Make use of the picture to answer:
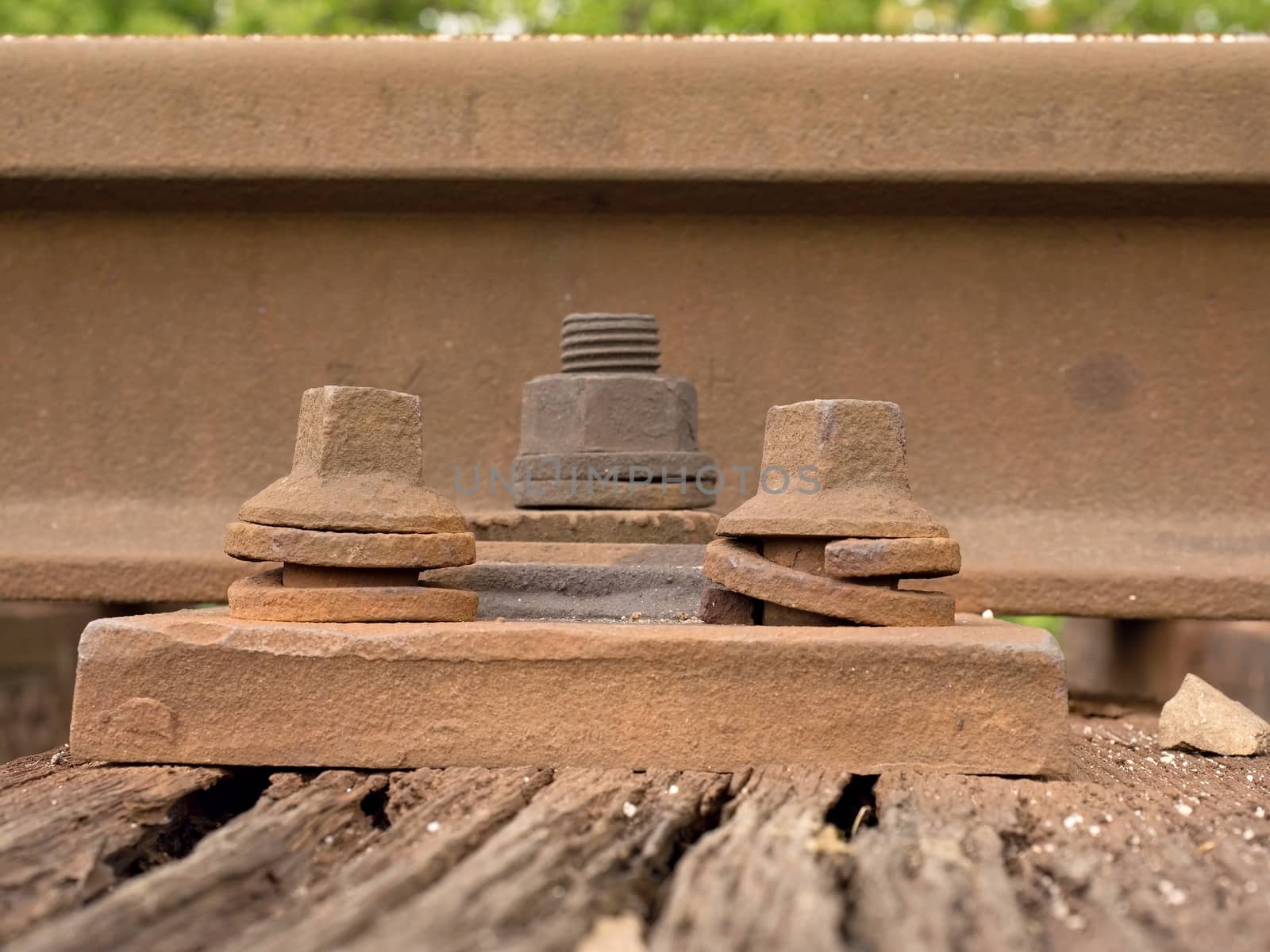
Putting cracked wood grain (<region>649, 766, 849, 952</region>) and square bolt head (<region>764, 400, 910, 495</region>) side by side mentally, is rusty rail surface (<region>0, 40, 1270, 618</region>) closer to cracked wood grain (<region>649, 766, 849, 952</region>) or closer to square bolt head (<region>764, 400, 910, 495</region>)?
square bolt head (<region>764, 400, 910, 495</region>)

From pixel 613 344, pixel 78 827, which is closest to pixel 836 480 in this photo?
pixel 613 344

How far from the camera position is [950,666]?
6.73 feet

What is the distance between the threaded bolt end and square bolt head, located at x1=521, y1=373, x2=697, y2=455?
34mm

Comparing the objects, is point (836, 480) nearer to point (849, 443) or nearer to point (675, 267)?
point (849, 443)

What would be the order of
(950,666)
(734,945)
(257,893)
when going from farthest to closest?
1. (950,666)
2. (257,893)
3. (734,945)

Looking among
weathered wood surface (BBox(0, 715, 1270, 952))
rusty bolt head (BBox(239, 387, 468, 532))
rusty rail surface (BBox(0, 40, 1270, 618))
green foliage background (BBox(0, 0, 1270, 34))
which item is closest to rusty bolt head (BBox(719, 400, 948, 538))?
weathered wood surface (BBox(0, 715, 1270, 952))

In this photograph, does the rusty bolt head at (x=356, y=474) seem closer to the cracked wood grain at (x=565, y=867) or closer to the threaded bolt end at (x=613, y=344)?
the cracked wood grain at (x=565, y=867)

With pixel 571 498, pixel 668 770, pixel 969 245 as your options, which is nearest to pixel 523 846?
pixel 668 770

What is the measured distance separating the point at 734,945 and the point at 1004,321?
2.50 metres

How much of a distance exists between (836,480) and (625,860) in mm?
927

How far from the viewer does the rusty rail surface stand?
3.35m

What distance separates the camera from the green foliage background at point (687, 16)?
35.3 ft

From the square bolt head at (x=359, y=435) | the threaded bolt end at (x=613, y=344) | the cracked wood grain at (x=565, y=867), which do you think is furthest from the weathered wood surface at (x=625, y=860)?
the threaded bolt end at (x=613, y=344)

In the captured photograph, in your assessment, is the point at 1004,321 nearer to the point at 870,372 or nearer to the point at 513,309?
the point at 870,372
